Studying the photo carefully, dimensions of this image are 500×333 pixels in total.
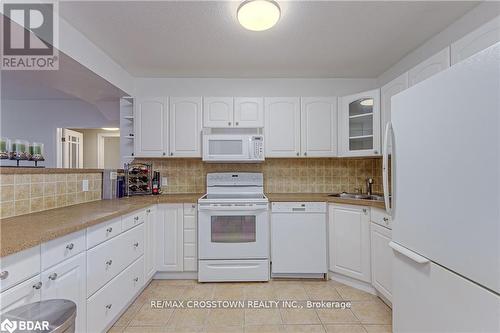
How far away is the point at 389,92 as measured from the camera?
222 centimetres

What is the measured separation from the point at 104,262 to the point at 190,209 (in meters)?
1.02

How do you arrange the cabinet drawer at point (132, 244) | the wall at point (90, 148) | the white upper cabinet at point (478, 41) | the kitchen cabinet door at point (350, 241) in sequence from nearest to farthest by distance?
the white upper cabinet at point (478, 41), the cabinet drawer at point (132, 244), the kitchen cabinet door at point (350, 241), the wall at point (90, 148)

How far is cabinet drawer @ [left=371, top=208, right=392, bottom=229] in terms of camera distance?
1926 millimetres

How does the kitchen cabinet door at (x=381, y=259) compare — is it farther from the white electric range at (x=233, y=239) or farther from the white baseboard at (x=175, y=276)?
the white baseboard at (x=175, y=276)

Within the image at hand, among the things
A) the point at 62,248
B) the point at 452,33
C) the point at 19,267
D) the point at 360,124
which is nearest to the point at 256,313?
the point at 62,248

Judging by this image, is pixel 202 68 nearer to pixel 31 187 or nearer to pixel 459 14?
pixel 31 187

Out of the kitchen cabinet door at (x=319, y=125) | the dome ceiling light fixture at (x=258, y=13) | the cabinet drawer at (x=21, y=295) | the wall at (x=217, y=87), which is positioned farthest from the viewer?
the wall at (x=217, y=87)

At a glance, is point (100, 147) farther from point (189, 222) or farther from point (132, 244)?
point (132, 244)

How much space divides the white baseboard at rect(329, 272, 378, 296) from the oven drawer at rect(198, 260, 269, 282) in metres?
0.74

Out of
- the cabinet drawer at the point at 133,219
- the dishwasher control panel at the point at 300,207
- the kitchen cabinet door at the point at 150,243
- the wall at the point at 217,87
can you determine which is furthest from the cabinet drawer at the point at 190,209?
the wall at the point at 217,87

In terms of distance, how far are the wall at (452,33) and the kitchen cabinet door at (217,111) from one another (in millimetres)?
1891

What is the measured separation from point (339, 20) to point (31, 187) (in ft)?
8.48

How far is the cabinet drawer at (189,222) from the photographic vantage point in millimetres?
2518

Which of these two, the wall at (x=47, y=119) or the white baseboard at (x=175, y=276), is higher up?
the wall at (x=47, y=119)
